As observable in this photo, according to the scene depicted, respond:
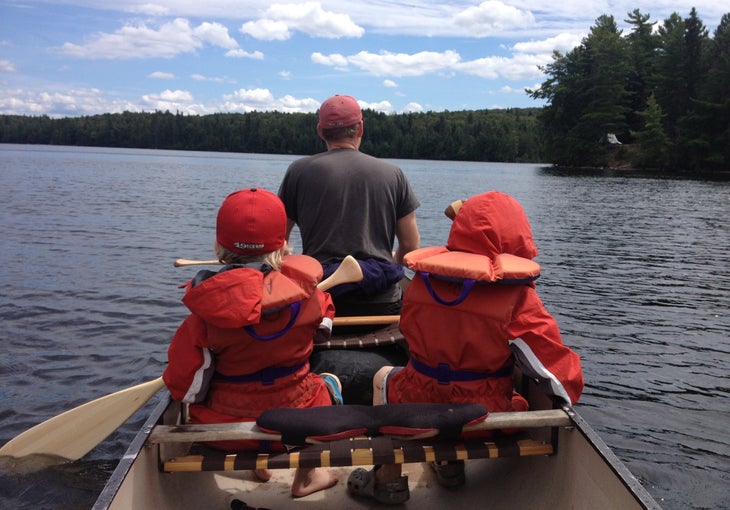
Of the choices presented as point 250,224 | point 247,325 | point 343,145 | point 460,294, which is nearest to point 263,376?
point 247,325

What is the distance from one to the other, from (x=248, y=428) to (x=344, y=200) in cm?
173

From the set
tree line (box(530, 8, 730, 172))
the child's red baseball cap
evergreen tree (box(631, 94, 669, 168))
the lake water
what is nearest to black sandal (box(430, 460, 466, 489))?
the child's red baseball cap

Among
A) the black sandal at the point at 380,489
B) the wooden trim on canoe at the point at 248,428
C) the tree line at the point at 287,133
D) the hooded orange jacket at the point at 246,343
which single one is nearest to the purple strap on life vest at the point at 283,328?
the hooded orange jacket at the point at 246,343

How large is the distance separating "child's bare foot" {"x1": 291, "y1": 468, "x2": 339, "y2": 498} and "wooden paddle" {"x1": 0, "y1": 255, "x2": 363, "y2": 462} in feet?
2.74

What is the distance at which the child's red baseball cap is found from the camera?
273cm

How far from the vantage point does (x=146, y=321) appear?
29.9 feet

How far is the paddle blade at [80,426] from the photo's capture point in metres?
3.30

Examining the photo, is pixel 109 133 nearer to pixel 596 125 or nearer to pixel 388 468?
pixel 596 125

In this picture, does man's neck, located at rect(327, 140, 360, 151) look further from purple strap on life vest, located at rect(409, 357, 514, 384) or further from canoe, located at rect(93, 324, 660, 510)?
canoe, located at rect(93, 324, 660, 510)

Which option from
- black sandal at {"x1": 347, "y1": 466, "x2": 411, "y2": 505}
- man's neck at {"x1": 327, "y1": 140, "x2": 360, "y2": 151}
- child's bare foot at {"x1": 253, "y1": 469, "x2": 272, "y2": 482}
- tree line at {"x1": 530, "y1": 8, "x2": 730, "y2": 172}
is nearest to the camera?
black sandal at {"x1": 347, "y1": 466, "x2": 411, "y2": 505}

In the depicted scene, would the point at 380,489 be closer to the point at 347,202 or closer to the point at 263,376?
the point at 263,376

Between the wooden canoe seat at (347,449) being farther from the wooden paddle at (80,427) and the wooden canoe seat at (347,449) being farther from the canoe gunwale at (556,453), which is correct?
the wooden paddle at (80,427)

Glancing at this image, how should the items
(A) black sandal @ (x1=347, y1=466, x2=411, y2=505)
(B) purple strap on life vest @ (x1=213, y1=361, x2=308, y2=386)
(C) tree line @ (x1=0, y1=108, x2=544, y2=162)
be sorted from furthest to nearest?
(C) tree line @ (x1=0, y1=108, x2=544, y2=162) → (A) black sandal @ (x1=347, y1=466, x2=411, y2=505) → (B) purple strap on life vest @ (x1=213, y1=361, x2=308, y2=386)

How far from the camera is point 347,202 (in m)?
3.99
